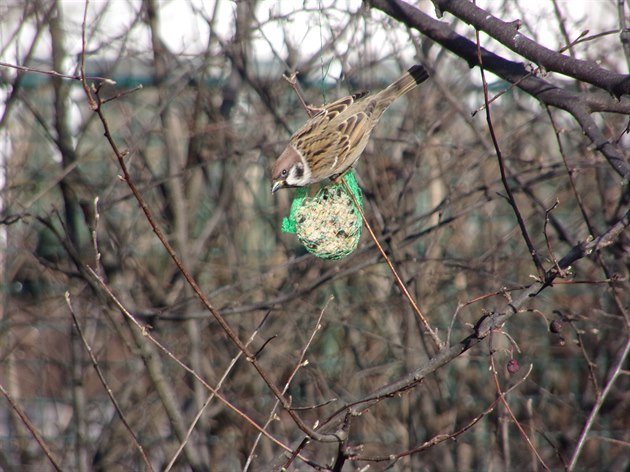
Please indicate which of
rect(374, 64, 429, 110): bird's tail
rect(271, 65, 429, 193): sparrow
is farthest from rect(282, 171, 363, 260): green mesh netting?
rect(374, 64, 429, 110): bird's tail

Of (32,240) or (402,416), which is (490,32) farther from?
(32,240)

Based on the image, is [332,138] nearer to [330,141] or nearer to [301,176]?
[330,141]

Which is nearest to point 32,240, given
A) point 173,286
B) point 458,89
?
point 173,286

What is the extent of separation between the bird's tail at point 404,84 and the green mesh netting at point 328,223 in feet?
2.21

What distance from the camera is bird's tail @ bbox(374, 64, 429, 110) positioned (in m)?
4.11

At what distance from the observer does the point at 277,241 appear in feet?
20.7

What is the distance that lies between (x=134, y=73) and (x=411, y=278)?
417cm

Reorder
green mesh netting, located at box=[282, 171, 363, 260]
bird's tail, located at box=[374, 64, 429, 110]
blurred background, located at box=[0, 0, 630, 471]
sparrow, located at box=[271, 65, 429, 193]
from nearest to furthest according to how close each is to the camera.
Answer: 1. green mesh netting, located at box=[282, 171, 363, 260]
2. sparrow, located at box=[271, 65, 429, 193]
3. bird's tail, located at box=[374, 64, 429, 110]
4. blurred background, located at box=[0, 0, 630, 471]

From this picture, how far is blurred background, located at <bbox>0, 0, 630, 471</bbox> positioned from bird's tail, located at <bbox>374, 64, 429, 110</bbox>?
0.64m

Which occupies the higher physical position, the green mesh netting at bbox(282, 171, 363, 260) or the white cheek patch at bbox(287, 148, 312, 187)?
the white cheek patch at bbox(287, 148, 312, 187)

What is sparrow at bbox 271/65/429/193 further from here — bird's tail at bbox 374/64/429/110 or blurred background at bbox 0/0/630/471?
blurred background at bbox 0/0/630/471

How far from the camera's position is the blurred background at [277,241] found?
526cm

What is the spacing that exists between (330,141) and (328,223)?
1.70 ft

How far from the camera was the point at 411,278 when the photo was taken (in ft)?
15.3
